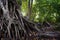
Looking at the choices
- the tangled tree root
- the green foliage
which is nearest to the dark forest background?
the green foliage

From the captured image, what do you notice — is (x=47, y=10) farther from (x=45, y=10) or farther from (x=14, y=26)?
(x=14, y=26)

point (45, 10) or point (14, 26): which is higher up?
point (45, 10)

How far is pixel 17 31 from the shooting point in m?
4.48

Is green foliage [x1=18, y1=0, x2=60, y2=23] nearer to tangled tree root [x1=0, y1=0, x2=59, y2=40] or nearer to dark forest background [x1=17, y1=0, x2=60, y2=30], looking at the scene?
dark forest background [x1=17, y1=0, x2=60, y2=30]

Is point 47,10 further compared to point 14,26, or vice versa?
point 47,10

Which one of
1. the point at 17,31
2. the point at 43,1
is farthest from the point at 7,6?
the point at 43,1

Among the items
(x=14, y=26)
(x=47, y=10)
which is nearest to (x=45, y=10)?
(x=47, y=10)

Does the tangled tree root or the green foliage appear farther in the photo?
the green foliage

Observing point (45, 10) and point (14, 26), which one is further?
point (45, 10)

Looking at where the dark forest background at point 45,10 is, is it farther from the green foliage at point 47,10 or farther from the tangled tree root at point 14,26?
the tangled tree root at point 14,26

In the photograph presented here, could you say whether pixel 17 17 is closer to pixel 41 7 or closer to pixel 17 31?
pixel 17 31

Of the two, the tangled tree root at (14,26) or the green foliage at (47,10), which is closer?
the tangled tree root at (14,26)

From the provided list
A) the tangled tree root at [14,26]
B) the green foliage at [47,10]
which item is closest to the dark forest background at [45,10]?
the green foliage at [47,10]

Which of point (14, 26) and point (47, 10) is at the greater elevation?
point (47, 10)
